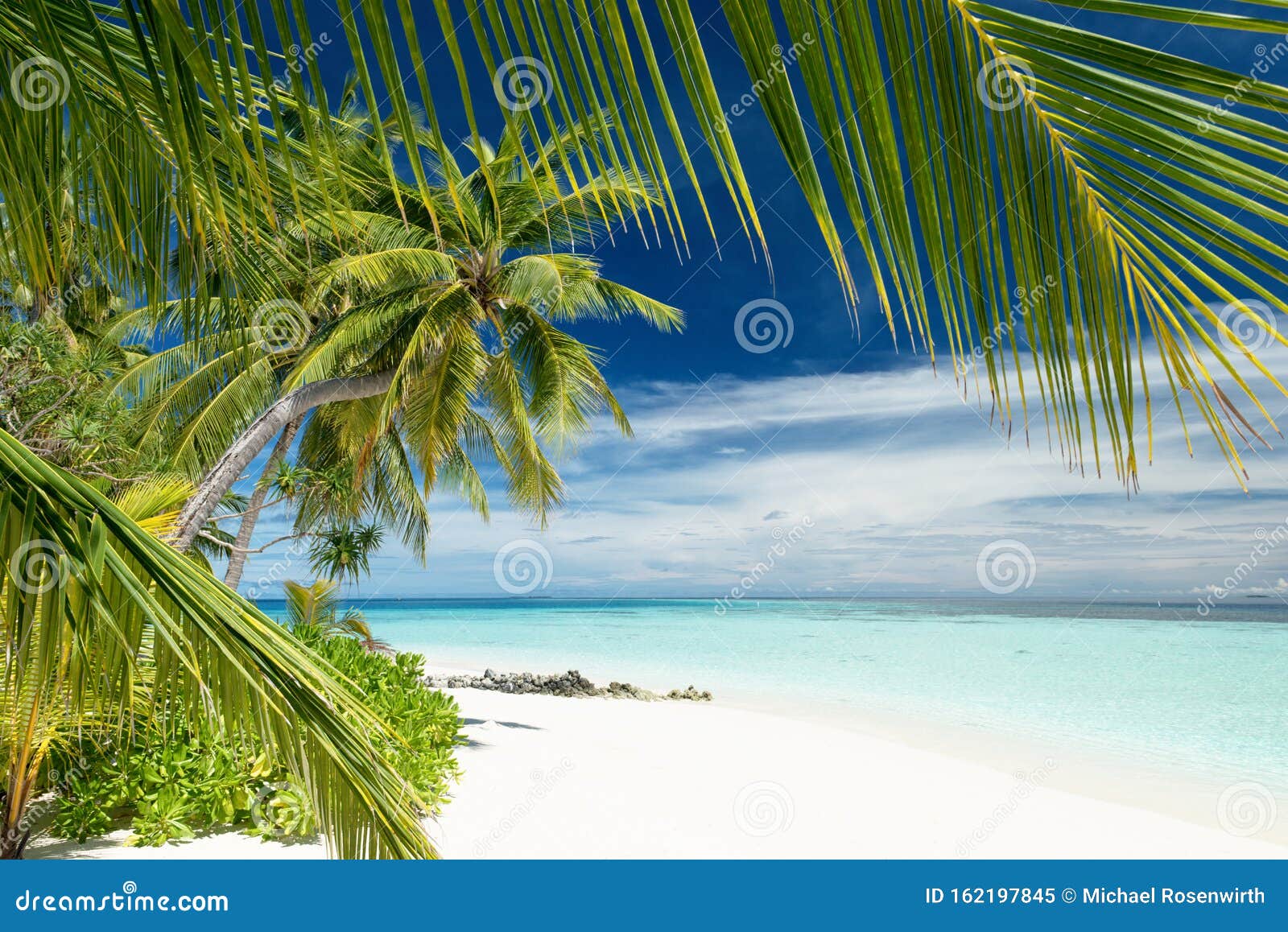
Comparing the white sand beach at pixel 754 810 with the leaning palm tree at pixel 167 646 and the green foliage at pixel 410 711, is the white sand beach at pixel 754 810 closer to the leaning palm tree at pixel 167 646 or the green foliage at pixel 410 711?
the green foliage at pixel 410 711

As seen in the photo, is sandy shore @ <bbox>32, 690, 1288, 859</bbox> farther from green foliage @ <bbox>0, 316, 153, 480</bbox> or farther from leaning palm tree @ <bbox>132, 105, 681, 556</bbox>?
leaning palm tree @ <bbox>132, 105, 681, 556</bbox>

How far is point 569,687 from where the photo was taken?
18.6 meters

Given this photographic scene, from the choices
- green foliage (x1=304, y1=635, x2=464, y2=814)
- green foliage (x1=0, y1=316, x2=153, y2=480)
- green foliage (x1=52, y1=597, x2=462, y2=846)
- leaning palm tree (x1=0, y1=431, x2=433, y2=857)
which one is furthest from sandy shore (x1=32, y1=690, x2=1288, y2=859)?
leaning palm tree (x1=0, y1=431, x2=433, y2=857)

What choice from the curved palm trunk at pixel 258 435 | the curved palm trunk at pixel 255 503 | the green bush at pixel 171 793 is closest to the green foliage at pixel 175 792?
the green bush at pixel 171 793

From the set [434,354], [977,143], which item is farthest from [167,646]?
[434,354]

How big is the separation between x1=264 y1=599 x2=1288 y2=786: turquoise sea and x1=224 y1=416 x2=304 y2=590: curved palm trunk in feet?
37.0

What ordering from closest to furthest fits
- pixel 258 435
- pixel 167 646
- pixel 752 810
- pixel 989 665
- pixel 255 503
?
pixel 167 646 < pixel 752 810 < pixel 258 435 < pixel 255 503 < pixel 989 665

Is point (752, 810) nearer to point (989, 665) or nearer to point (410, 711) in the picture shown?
point (410, 711)

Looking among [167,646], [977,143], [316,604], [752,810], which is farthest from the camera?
[316,604]

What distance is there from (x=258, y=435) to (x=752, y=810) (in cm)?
698

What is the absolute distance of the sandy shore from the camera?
21.3 ft

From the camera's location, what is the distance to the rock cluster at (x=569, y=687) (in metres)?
18.2

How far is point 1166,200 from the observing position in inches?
23.7

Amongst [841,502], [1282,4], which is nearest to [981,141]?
[1282,4]
